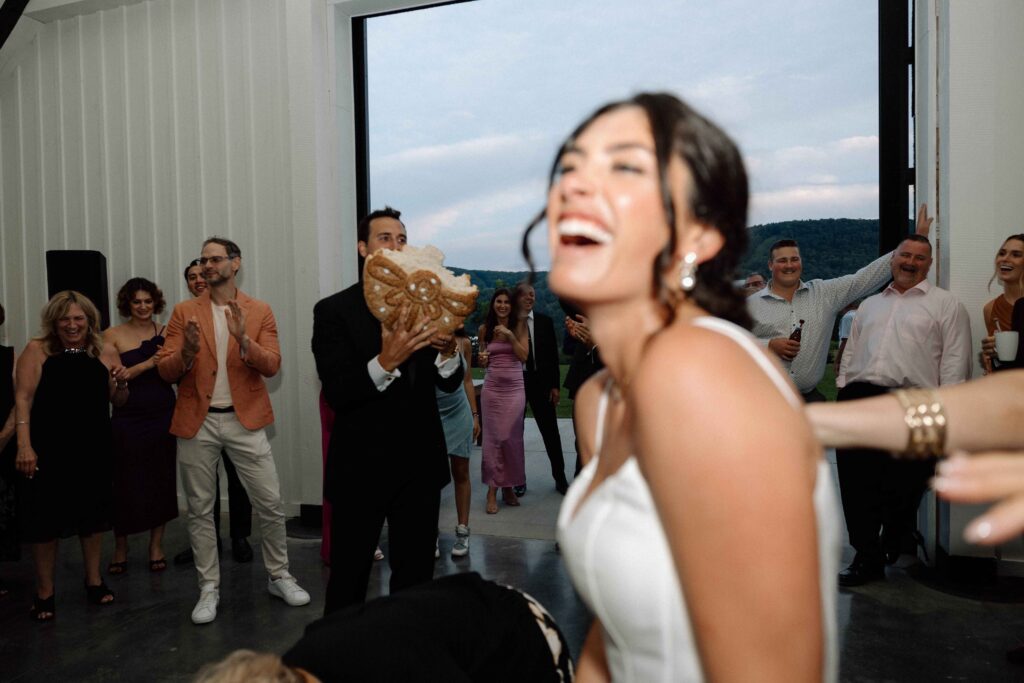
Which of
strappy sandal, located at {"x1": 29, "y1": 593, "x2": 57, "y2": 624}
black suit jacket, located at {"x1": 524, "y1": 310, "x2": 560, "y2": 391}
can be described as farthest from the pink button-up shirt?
strappy sandal, located at {"x1": 29, "y1": 593, "x2": 57, "y2": 624}

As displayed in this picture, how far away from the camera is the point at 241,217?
18.1ft

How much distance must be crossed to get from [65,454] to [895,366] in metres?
4.20

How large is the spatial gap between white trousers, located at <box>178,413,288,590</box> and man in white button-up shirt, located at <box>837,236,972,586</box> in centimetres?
287

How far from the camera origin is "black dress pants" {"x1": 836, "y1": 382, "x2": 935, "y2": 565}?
156 inches

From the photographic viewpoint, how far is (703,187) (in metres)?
0.77

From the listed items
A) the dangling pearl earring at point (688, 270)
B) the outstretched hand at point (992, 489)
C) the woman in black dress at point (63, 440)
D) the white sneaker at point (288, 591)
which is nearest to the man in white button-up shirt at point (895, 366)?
the white sneaker at point (288, 591)

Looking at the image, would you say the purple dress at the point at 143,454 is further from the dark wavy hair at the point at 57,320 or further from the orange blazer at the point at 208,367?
the orange blazer at the point at 208,367

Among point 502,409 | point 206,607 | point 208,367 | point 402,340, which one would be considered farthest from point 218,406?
point 502,409

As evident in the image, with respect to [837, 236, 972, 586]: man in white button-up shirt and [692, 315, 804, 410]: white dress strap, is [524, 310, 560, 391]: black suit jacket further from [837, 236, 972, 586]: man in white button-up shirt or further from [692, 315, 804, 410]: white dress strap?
[692, 315, 804, 410]: white dress strap

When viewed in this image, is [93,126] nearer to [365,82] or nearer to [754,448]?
[365,82]

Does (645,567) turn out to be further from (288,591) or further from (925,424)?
(288,591)

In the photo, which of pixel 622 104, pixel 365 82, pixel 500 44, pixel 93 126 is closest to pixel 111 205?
pixel 93 126

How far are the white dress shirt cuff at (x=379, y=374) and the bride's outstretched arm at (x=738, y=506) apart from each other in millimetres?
1827

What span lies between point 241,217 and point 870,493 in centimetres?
448
